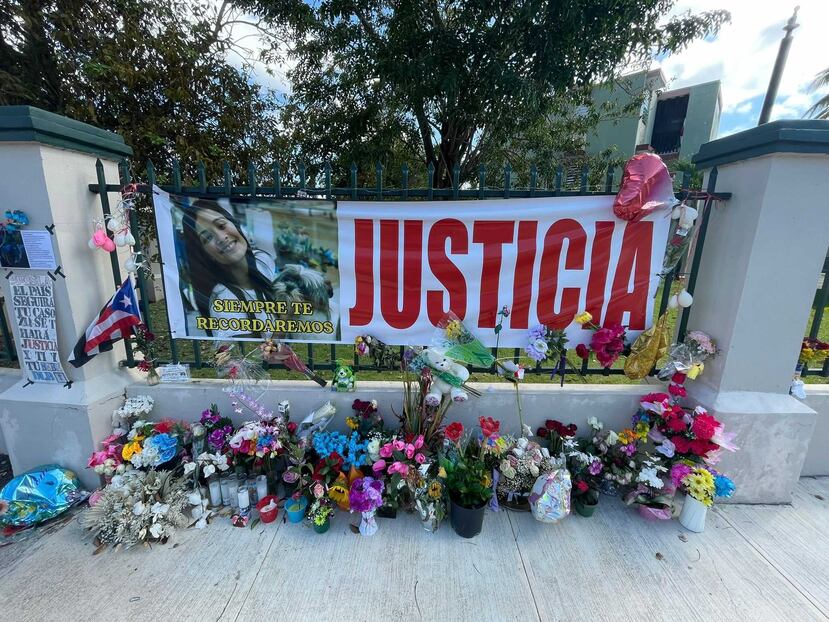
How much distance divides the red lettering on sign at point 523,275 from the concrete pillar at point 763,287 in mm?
1194

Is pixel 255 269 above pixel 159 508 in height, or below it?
above

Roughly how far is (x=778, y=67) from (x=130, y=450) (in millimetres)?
9698

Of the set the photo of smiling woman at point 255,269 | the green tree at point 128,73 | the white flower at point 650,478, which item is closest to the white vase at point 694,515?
the white flower at point 650,478

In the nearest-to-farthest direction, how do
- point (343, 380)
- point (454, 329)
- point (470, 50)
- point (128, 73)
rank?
point (454, 329), point (343, 380), point (128, 73), point (470, 50)

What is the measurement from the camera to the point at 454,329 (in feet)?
8.13

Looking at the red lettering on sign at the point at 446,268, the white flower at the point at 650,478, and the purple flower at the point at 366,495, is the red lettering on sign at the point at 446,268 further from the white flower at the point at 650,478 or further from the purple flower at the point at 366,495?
the white flower at the point at 650,478

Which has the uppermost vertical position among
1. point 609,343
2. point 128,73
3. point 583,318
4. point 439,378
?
point 128,73

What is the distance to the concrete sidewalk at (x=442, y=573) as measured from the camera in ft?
5.81

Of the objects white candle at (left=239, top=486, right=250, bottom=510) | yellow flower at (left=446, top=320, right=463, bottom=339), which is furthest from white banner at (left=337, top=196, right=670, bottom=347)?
white candle at (left=239, top=486, right=250, bottom=510)

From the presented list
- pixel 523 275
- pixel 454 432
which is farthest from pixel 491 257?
pixel 454 432

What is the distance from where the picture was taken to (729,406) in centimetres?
241

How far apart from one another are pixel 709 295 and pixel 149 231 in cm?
574

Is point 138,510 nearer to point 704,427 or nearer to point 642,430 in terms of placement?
point 642,430

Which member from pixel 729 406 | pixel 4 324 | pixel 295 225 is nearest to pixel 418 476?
pixel 295 225
